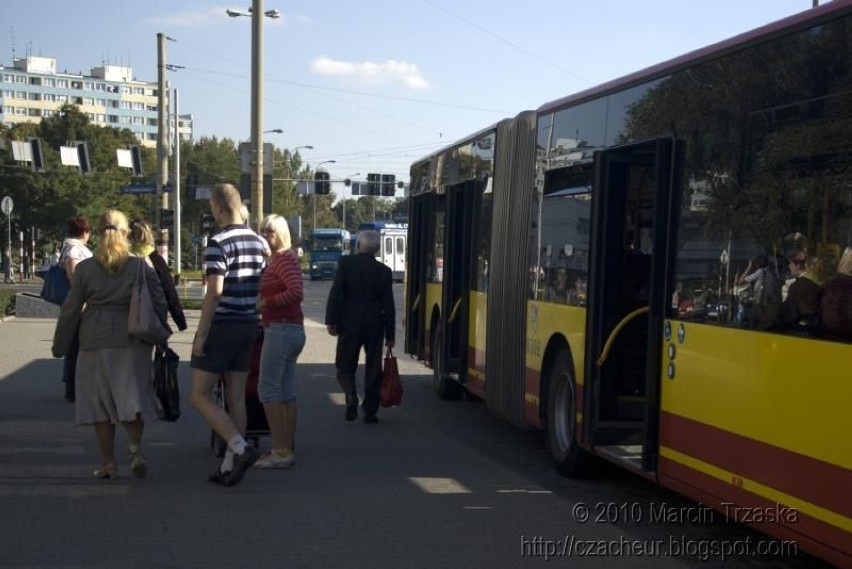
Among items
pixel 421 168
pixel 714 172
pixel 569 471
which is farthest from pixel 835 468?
pixel 421 168

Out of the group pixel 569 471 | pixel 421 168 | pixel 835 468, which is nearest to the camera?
pixel 835 468

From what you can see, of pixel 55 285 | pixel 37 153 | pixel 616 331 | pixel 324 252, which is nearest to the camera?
pixel 616 331

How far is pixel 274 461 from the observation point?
9516 millimetres

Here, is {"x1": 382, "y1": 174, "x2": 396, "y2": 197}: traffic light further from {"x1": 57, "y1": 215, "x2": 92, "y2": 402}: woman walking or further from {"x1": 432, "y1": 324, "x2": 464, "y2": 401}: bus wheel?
{"x1": 57, "y1": 215, "x2": 92, "y2": 402}: woman walking

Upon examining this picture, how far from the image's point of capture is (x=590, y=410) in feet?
29.2

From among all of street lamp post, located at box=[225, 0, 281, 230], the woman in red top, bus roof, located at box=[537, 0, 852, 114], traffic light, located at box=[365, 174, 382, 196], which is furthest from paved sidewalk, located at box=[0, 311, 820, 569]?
traffic light, located at box=[365, 174, 382, 196]

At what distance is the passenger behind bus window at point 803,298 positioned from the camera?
19.0ft

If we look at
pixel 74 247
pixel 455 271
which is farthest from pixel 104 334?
pixel 455 271

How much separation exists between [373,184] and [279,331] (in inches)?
2589

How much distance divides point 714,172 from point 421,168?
954 cm

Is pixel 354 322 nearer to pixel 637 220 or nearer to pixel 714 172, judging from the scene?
pixel 637 220

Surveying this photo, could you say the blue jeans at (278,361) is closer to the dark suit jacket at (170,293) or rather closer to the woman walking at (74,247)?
the dark suit jacket at (170,293)

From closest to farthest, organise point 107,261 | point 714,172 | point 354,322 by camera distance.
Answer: point 714,172, point 107,261, point 354,322

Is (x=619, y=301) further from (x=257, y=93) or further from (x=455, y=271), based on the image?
(x=257, y=93)
